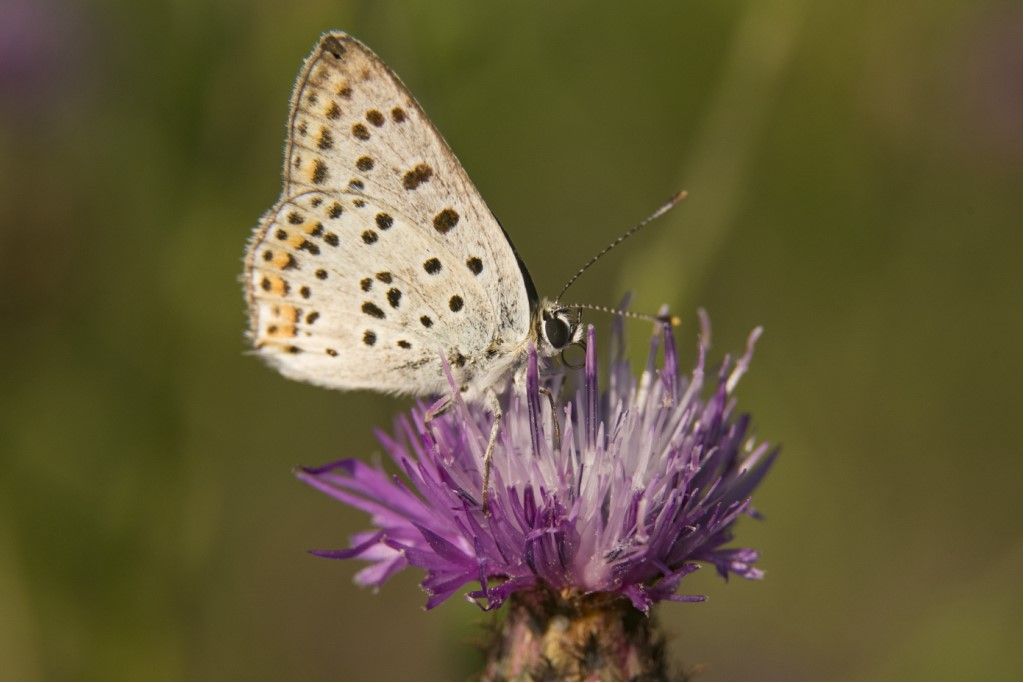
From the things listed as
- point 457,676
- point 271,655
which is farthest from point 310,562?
point 457,676

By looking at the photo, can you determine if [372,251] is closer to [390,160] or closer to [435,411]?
[390,160]

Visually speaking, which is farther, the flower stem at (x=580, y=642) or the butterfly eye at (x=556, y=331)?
the butterfly eye at (x=556, y=331)

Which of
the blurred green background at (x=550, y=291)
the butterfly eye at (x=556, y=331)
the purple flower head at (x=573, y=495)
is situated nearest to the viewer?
the purple flower head at (x=573, y=495)

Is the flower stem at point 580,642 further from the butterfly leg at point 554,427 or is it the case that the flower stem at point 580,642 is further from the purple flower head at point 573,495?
the butterfly leg at point 554,427

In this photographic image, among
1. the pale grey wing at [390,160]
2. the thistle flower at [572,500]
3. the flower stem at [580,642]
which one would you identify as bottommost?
the flower stem at [580,642]

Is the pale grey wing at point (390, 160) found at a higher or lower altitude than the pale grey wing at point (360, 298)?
higher

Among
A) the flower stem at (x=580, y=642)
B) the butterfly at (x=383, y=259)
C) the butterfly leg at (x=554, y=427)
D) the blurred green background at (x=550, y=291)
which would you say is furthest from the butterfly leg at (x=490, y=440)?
the blurred green background at (x=550, y=291)

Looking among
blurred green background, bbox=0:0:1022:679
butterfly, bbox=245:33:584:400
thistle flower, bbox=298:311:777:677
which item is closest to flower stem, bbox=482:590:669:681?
thistle flower, bbox=298:311:777:677
